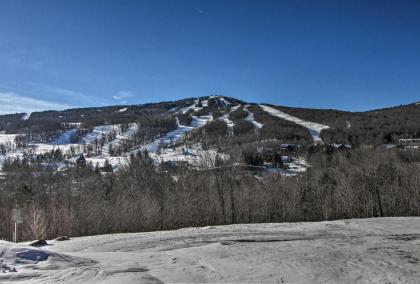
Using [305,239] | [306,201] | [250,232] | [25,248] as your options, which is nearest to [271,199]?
[306,201]

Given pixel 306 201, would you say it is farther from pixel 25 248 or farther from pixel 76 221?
pixel 25 248

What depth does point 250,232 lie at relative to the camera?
12.0 meters

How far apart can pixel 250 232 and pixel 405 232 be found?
4247mm

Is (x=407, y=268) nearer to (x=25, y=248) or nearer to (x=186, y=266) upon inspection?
(x=186, y=266)

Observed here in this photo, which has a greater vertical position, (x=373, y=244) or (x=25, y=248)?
(x=25, y=248)

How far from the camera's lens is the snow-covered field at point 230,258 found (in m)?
6.68

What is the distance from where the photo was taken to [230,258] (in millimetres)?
8211

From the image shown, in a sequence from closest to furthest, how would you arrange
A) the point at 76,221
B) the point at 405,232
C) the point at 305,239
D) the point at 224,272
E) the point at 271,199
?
the point at 224,272
the point at 305,239
the point at 405,232
the point at 76,221
the point at 271,199

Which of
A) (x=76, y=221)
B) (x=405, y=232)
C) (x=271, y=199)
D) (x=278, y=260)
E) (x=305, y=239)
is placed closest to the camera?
(x=278, y=260)

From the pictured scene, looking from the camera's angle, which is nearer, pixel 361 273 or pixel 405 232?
pixel 361 273

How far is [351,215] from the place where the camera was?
18.1 meters

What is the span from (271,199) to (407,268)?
10.3m

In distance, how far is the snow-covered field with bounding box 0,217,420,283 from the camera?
6.68m

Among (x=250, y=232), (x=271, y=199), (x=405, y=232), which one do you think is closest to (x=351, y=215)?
(x=271, y=199)
